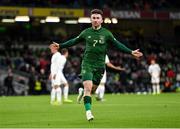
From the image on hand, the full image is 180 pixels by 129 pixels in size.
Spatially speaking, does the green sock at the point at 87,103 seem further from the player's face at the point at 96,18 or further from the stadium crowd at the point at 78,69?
the stadium crowd at the point at 78,69

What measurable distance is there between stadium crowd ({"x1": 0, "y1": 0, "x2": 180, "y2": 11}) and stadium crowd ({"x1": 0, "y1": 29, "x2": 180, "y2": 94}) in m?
3.46

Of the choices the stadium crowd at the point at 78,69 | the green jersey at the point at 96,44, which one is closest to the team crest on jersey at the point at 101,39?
the green jersey at the point at 96,44

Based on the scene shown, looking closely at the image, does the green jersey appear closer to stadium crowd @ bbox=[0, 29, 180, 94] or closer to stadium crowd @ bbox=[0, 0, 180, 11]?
stadium crowd @ bbox=[0, 29, 180, 94]

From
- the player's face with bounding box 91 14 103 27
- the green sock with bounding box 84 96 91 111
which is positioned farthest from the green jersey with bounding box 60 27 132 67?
the green sock with bounding box 84 96 91 111

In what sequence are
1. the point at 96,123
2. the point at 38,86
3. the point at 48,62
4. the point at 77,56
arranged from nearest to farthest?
the point at 96,123 < the point at 38,86 < the point at 48,62 < the point at 77,56

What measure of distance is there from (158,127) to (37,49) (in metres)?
36.5

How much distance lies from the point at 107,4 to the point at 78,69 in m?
7.44

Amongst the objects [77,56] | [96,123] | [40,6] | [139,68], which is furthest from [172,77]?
[96,123]

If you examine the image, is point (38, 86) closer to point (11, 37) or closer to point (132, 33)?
point (11, 37)

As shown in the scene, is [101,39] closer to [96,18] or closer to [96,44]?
[96,44]

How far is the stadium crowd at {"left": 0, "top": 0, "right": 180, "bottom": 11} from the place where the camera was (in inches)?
1889

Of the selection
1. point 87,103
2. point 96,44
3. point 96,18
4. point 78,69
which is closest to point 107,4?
point 78,69

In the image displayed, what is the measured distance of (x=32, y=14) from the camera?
4662 centimetres

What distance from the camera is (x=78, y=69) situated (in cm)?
4719
